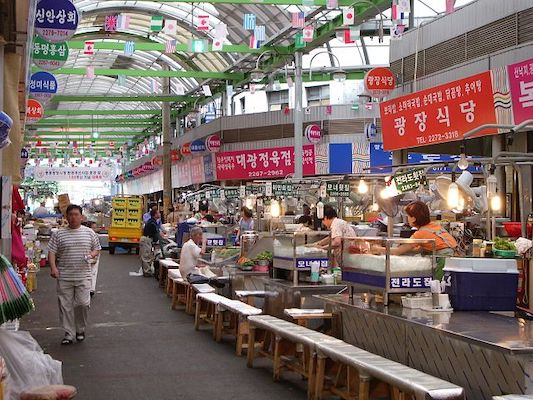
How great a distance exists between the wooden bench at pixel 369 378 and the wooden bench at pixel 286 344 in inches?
8.5

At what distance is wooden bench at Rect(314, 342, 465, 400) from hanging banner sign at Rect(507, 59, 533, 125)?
757 cm

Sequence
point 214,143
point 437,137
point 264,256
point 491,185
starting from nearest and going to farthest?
point 491,185, point 264,256, point 437,137, point 214,143

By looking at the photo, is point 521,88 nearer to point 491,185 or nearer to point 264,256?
point 491,185

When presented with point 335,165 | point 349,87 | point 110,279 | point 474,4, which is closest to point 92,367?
point 474,4

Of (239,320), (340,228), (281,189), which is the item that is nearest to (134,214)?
(281,189)

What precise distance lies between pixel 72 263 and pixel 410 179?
15.3 feet

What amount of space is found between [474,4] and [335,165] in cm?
1458

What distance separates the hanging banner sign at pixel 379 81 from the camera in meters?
19.1

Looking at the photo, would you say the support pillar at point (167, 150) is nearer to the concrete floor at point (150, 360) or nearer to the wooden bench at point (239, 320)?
the concrete floor at point (150, 360)

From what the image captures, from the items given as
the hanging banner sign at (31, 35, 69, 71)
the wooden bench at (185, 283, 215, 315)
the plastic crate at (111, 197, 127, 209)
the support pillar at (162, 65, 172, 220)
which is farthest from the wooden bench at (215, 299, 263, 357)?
the support pillar at (162, 65, 172, 220)

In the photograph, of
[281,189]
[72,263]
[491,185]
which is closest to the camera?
[491,185]

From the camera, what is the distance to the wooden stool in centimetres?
608

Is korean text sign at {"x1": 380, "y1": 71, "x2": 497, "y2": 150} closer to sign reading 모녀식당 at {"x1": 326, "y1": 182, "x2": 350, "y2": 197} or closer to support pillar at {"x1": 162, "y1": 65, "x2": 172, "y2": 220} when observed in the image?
sign reading 모녀식당 at {"x1": 326, "y1": 182, "x2": 350, "y2": 197}

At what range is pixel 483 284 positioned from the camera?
25.3 ft
